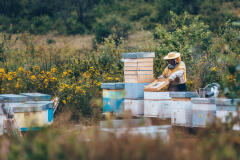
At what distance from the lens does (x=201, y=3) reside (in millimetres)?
24672

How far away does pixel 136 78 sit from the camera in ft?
22.2

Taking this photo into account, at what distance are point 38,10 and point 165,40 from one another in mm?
20666

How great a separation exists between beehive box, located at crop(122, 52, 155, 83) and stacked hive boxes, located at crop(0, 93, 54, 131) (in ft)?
5.65

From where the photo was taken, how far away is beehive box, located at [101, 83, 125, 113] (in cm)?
674

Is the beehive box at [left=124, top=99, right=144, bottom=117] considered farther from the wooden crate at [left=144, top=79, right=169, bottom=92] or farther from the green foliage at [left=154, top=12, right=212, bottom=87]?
the green foliage at [left=154, top=12, right=212, bottom=87]

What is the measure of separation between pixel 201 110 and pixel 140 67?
5.74 feet

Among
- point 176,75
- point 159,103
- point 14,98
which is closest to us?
point 14,98

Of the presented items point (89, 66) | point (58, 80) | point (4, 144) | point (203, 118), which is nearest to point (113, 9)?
point (89, 66)

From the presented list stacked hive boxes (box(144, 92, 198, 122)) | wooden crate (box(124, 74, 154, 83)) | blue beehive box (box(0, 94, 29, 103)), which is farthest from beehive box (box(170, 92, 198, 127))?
blue beehive box (box(0, 94, 29, 103))

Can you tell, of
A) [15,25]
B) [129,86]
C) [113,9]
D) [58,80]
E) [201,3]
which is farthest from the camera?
[113,9]

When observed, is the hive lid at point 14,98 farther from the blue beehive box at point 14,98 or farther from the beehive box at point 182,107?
the beehive box at point 182,107

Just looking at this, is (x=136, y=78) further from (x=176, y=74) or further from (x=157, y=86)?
(x=176, y=74)

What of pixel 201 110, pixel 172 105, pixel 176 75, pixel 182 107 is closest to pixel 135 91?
pixel 176 75

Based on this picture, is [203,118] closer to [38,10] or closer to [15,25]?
[15,25]
